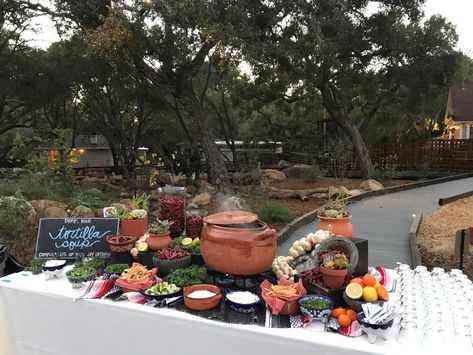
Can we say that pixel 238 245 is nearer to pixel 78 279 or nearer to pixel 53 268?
pixel 78 279

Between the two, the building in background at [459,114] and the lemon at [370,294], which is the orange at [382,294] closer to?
the lemon at [370,294]

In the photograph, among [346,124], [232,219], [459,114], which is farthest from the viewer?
[459,114]

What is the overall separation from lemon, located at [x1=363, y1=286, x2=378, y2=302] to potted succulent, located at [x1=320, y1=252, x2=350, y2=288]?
0.13 metres

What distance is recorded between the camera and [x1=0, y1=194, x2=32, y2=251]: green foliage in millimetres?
5375

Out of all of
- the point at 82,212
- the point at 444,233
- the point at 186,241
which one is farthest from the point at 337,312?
the point at 444,233

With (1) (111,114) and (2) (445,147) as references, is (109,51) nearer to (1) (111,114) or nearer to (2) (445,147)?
(1) (111,114)

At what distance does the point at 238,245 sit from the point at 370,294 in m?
0.64

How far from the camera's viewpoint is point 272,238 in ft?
6.91

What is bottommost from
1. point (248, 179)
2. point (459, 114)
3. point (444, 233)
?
point (444, 233)

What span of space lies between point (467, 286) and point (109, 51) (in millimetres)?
8476

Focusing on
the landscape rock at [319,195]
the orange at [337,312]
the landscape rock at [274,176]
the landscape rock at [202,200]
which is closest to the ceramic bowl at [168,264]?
the orange at [337,312]

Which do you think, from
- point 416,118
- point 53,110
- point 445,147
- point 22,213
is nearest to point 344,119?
point 445,147

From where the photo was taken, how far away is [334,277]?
1905 mm

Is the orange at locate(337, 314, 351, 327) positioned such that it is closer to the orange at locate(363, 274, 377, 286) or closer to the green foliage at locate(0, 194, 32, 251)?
the orange at locate(363, 274, 377, 286)
